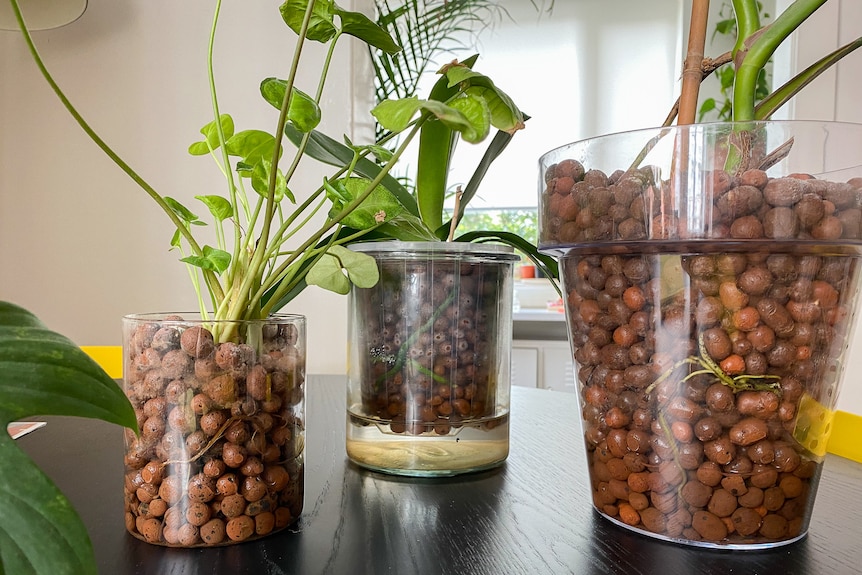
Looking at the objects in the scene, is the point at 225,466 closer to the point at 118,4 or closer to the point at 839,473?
the point at 839,473

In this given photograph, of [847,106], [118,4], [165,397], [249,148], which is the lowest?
[165,397]

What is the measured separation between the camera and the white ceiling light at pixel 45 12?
4.71 ft

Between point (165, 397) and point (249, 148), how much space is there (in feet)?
0.61

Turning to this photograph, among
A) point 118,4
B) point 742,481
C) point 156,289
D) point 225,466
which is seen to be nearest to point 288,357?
point 225,466

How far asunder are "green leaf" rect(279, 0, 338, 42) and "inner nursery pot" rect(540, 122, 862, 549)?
206 millimetres

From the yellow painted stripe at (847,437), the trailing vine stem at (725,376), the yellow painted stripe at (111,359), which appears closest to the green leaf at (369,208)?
the trailing vine stem at (725,376)

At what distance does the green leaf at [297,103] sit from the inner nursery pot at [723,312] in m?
0.19

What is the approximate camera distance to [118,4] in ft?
5.90

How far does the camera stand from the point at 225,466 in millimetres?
385

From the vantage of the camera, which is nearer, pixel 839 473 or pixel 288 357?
pixel 288 357

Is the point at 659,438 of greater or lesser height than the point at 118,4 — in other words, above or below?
below

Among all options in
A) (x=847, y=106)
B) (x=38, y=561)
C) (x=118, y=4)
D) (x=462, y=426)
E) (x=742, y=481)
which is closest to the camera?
(x=38, y=561)

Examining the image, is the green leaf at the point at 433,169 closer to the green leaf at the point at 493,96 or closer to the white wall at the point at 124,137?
the green leaf at the point at 493,96

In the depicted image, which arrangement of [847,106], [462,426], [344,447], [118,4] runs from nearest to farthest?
[462,426]
[344,447]
[847,106]
[118,4]
